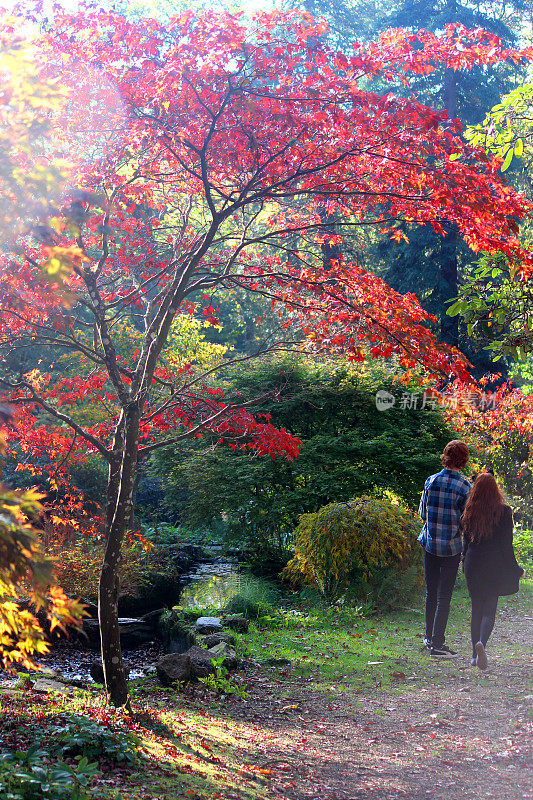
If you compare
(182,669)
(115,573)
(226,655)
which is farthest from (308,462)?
(115,573)

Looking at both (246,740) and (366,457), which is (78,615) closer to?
(246,740)

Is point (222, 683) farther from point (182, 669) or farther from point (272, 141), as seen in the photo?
point (272, 141)

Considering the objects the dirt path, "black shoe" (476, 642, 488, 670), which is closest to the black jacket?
"black shoe" (476, 642, 488, 670)

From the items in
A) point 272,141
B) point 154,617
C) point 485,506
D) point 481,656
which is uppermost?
point 272,141

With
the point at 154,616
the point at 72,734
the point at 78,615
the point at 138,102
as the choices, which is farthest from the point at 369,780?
the point at 154,616

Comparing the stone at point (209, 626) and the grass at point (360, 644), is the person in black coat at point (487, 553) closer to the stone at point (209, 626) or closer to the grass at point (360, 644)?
the grass at point (360, 644)

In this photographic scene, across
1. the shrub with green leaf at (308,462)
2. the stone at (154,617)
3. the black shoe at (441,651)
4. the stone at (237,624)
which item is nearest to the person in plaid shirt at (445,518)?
the black shoe at (441,651)

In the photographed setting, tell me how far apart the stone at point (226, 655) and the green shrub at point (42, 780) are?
3764 mm

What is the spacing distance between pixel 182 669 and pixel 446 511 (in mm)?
3054

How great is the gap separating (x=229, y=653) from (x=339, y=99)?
5.48 metres

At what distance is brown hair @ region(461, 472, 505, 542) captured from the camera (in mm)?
5727

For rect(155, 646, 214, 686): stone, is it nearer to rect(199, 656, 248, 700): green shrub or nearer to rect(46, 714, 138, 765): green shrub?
rect(199, 656, 248, 700): green shrub

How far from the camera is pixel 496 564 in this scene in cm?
575

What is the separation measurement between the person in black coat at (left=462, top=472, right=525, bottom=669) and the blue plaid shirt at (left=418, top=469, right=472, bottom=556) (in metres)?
0.16
